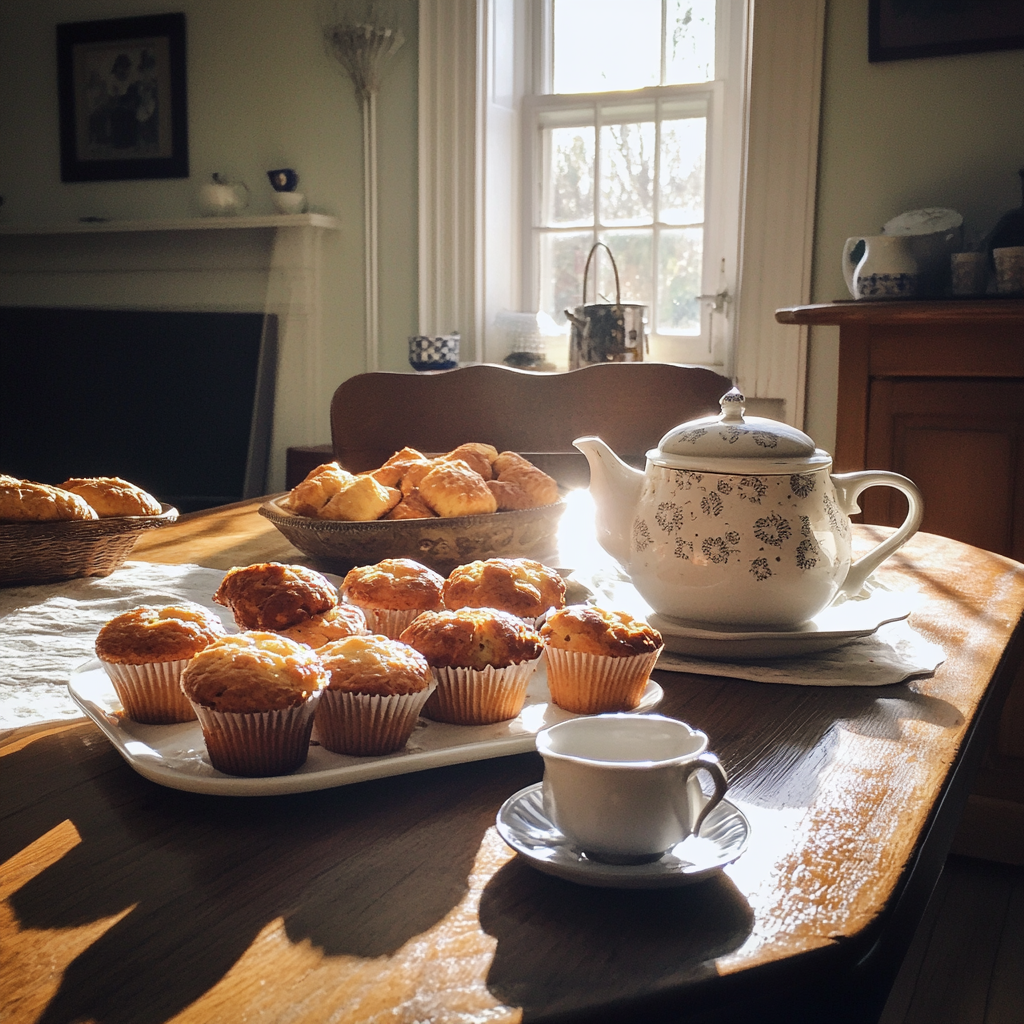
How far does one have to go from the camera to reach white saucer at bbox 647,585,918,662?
73 cm

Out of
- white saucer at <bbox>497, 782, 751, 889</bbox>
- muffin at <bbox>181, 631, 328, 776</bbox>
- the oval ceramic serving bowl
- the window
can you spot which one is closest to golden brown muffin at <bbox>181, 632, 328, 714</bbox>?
muffin at <bbox>181, 631, 328, 776</bbox>

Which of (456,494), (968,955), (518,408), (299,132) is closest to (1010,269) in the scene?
(518,408)

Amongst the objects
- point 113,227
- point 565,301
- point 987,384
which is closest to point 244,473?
point 113,227

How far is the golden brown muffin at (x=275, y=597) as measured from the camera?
66 cm

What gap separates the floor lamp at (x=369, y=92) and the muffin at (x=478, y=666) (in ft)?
9.52

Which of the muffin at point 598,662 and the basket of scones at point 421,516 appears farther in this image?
the basket of scones at point 421,516

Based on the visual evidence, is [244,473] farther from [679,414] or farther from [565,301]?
[679,414]

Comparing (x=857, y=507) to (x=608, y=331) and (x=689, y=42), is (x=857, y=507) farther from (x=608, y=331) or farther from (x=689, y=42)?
(x=689, y=42)

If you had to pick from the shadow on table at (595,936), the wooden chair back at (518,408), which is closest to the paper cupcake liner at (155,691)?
the shadow on table at (595,936)

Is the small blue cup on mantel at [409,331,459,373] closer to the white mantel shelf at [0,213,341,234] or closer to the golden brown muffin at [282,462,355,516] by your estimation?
the white mantel shelf at [0,213,341,234]

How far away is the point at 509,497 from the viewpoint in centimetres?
104

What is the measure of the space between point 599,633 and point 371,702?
0.15 m

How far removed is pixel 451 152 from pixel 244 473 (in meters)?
1.31

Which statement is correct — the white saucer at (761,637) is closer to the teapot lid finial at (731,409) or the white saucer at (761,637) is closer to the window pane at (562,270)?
the teapot lid finial at (731,409)
